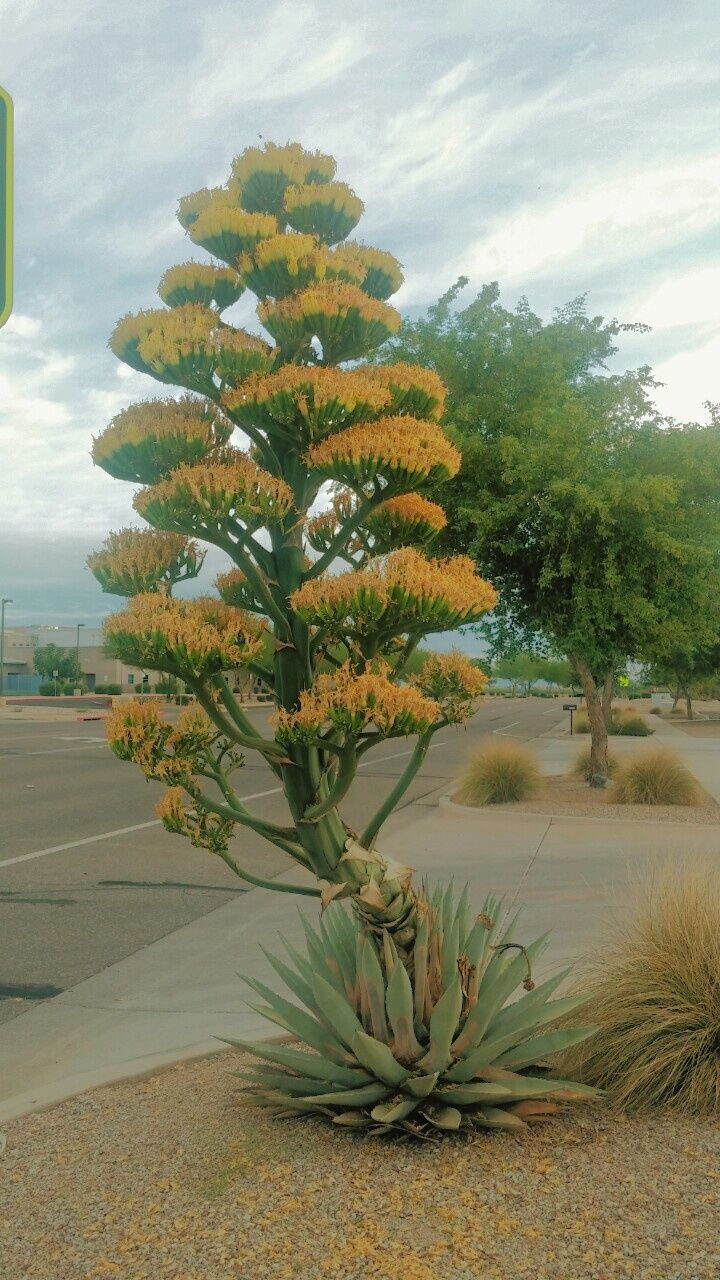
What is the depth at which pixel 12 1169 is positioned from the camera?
147 inches

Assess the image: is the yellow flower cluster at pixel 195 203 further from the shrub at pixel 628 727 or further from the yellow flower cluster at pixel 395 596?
the shrub at pixel 628 727

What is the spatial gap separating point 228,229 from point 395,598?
5.94 feet

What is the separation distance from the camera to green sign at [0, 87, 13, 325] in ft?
11.1

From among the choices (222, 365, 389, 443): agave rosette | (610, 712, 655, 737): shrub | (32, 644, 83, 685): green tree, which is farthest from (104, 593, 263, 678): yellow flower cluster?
(32, 644, 83, 685): green tree

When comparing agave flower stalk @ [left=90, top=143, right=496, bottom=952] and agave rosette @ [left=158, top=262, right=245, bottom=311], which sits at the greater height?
agave rosette @ [left=158, top=262, right=245, bottom=311]

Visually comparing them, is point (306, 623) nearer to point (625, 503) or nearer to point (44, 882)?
point (44, 882)

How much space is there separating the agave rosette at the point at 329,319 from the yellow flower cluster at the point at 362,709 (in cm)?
145

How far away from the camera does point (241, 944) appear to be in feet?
26.3

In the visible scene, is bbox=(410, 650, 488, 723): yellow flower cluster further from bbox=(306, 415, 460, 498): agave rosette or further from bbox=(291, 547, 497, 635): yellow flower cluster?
bbox=(306, 415, 460, 498): agave rosette

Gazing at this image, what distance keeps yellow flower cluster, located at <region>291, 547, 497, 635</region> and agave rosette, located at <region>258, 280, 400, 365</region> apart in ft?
3.36

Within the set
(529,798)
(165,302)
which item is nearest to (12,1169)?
(165,302)

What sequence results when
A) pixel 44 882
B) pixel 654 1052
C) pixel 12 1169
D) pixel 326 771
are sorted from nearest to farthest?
1. pixel 12 1169
2. pixel 654 1052
3. pixel 326 771
4. pixel 44 882

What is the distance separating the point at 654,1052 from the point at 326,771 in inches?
64.5

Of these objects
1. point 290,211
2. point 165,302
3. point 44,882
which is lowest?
point 44,882
